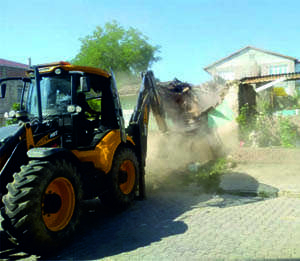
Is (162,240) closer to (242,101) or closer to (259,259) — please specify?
(259,259)

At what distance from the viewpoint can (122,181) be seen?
6.41 m

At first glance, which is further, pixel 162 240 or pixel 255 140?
pixel 255 140

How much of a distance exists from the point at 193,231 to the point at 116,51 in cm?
3509

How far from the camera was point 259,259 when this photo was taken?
3.90m

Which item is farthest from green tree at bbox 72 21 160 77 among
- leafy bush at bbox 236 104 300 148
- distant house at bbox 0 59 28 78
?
leafy bush at bbox 236 104 300 148

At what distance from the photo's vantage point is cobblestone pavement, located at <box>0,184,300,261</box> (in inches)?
164

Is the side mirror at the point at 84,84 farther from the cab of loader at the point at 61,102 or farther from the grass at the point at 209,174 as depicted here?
the grass at the point at 209,174

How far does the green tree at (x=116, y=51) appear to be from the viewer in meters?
37.4

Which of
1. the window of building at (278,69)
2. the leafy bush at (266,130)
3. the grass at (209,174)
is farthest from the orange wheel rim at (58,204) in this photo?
the window of building at (278,69)

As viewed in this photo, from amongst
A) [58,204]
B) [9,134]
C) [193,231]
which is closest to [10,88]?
[9,134]

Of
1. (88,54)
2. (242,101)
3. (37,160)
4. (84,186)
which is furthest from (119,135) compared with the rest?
(88,54)

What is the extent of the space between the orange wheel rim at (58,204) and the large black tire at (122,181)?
1311 millimetres

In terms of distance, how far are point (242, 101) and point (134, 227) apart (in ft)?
25.8

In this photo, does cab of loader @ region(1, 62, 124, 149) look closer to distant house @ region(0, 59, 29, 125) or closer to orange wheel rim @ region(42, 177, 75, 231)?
orange wheel rim @ region(42, 177, 75, 231)
